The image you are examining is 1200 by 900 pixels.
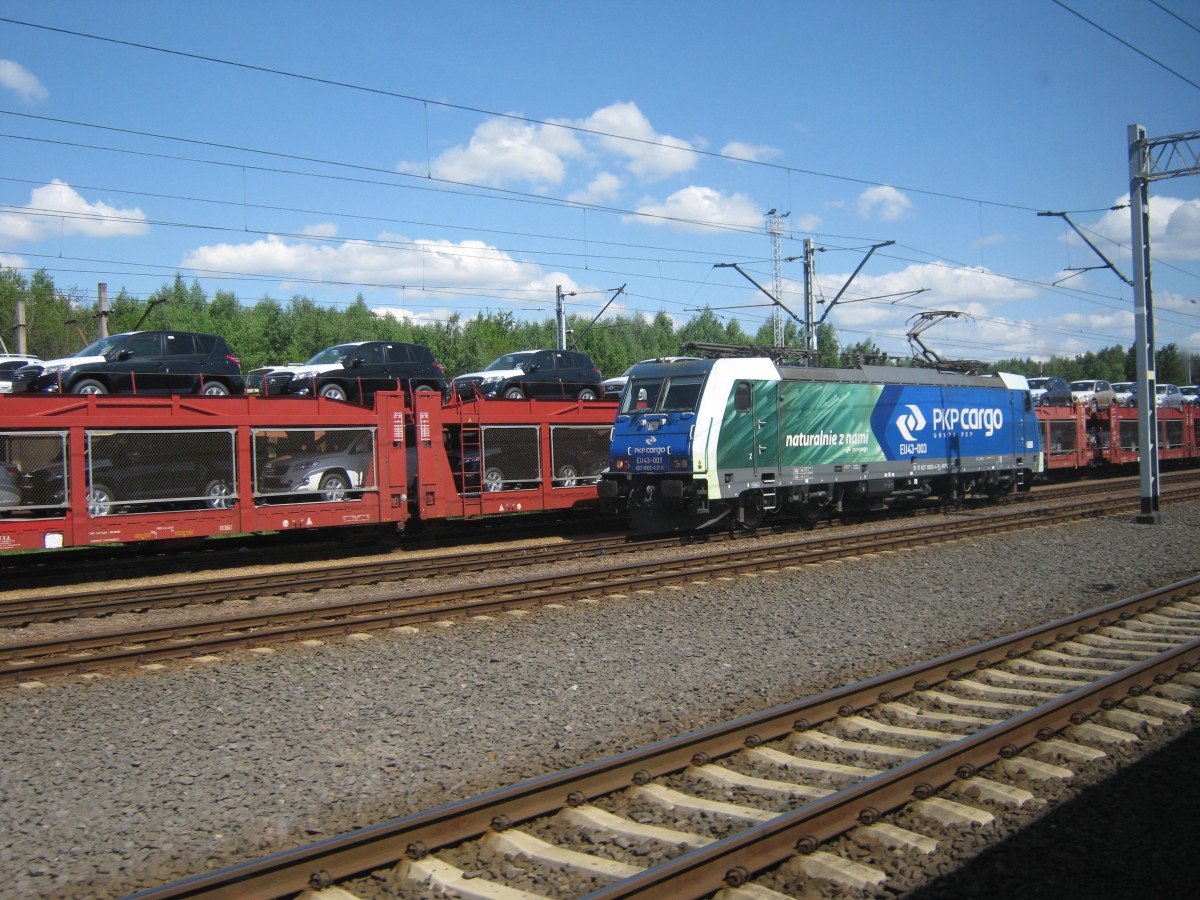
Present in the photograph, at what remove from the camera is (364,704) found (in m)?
7.40

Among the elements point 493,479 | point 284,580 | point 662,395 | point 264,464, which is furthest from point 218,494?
point 662,395

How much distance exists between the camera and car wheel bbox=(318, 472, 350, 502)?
15.9 meters

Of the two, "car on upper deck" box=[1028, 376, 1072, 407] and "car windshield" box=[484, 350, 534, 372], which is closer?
"car windshield" box=[484, 350, 534, 372]

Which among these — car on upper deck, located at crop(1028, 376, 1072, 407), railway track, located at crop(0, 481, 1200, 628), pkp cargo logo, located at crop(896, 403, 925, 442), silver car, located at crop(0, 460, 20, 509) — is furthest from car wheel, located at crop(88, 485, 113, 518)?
car on upper deck, located at crop(1028, 376, 1072, 407)

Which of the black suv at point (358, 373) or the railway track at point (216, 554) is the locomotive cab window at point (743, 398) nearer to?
the railway track at point (216, 554)

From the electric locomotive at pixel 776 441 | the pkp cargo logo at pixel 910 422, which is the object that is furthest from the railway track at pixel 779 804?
the pkp cargo logo at pixel 910 422

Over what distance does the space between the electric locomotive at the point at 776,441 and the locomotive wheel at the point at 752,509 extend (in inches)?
1.0

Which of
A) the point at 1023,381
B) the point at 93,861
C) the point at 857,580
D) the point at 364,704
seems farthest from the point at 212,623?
the point at 1023,381

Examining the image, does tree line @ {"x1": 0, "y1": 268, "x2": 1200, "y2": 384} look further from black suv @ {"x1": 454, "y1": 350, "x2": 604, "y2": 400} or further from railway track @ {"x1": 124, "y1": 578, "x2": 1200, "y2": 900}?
railway track @ {"x1": 124, "y1": 578, "x2": 1200, "y2": 900}

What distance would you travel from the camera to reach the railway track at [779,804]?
4242 millimetres

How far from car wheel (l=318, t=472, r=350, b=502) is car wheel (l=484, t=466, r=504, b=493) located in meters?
2.82

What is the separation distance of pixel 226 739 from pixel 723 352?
13.0 meters

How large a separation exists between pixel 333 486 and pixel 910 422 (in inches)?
478

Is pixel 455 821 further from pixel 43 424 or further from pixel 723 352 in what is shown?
pixel 723 352
